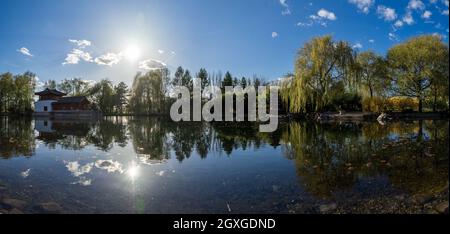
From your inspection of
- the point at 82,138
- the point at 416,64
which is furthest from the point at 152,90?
the point at 416,64

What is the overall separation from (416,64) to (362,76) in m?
4.80

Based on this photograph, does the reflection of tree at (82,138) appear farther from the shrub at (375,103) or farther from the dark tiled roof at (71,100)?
the dark tiled roof at (71,100)

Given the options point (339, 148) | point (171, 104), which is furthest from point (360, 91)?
point (171, 104)

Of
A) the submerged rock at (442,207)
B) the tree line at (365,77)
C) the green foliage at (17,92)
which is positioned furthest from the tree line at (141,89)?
the submerged rock at (442,207)

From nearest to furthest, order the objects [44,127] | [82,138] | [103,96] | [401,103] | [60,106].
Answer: [82,138], [44,127], [401,103], [60,106], [103,96]

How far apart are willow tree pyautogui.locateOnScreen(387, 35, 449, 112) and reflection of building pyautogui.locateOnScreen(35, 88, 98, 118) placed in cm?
4218

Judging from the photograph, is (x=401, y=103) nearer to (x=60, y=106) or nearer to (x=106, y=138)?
(x=106, y=138)
